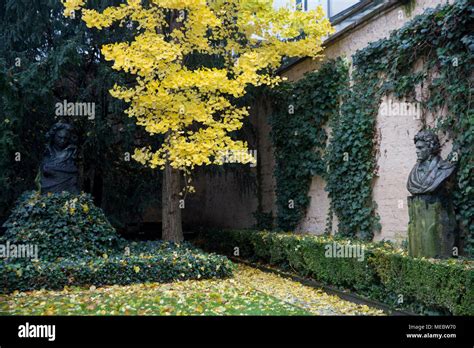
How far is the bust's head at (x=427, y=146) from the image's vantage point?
6637 mm

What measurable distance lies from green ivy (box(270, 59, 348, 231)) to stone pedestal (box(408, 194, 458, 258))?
148 inches

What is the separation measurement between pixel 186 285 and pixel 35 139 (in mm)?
5299

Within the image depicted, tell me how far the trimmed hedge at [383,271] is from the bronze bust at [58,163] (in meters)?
4.24

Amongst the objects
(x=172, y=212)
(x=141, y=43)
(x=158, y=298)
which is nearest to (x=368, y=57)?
(x=141, y=43)

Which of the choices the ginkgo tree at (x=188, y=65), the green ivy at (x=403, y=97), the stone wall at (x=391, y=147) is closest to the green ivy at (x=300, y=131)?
the green ivy at (x=403, y=97)

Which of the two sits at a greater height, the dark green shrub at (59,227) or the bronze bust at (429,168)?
the bronze bust at (429,168)

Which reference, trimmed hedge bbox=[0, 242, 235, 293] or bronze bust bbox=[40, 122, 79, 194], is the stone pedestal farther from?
bronze bust bbox=[40, 122, 79, 194]

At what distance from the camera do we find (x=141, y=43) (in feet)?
27.4

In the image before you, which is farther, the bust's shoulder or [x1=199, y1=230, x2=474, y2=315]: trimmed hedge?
the bust's shoulder

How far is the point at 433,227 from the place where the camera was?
6.42 metres

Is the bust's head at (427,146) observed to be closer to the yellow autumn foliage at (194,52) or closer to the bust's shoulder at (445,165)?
the bust's shoulder at (445,165)

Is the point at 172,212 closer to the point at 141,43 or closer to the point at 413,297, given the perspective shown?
the point at 141,43

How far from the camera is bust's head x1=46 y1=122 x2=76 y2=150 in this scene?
9.20 m

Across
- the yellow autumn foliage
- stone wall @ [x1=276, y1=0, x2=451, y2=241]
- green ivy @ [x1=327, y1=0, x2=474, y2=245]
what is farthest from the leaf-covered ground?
the yellow autumn foliage
